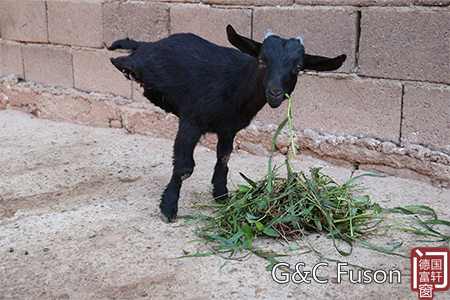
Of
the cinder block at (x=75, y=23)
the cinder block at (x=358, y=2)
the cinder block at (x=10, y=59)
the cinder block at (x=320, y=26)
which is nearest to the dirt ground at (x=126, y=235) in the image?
the cinder block at (x=320, y=26)

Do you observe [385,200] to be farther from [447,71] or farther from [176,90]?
[176,90]

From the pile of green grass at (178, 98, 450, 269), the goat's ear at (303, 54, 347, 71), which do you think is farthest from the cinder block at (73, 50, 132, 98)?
the goat's ear at (303, 54, 347, 71)

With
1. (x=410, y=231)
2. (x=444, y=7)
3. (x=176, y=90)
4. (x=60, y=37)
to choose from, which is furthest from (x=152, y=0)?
(x=410, y=231)

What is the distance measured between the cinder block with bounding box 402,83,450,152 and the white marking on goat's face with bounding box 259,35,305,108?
175cm

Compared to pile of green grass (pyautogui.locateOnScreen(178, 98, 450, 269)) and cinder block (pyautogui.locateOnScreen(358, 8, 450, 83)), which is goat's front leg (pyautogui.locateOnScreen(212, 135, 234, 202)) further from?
cinder block (pyautogui.locateOnScreen(358, 8, 450, 83))

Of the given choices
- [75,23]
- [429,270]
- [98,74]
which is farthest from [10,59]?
[429,270]

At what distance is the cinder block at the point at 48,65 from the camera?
594cm

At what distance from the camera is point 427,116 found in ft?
13.1

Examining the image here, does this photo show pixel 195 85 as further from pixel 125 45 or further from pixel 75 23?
pixel 75 23

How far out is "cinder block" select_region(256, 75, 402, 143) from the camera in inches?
164

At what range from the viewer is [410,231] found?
3133mm

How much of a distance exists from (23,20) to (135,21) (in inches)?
73.3

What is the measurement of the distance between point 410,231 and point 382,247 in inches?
12.5

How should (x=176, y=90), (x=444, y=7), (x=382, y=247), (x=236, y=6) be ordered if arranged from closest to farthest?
1. (x=382, y=247)
2. (x=176, y=90)
3. (x=444, y=7)
4. (x=236, y=6)
